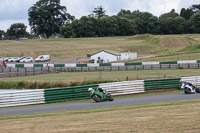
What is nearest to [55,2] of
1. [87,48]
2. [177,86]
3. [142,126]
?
[87,48]

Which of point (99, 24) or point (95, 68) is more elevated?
point (99, 24)

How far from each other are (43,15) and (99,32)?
25007mm

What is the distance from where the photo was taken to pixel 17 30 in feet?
471

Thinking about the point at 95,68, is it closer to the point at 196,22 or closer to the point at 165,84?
the point at 165,84

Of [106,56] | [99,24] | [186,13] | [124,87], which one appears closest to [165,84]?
[124,87]

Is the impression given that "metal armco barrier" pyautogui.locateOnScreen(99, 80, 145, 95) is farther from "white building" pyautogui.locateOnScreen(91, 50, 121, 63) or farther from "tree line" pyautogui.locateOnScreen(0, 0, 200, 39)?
"tree line" pyautogui.locateOnScreen(0, 0, 200, 39)

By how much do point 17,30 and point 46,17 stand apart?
13.7 m

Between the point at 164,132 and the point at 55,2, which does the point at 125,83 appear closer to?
the point at 164,132

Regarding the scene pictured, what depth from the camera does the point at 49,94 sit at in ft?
74.2

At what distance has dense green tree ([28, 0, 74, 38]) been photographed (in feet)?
481

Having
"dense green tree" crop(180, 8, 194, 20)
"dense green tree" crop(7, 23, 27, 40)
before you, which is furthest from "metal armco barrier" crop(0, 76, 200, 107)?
"dense green tree" crop(180, 8, 194, 20)

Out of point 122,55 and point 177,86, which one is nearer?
point 177,86

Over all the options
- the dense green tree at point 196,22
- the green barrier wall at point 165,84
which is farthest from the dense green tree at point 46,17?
the green barrier wall at point 165,84

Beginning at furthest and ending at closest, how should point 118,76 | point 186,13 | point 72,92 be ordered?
1. point 186,13
2. point 118,76
3. point 72,92
